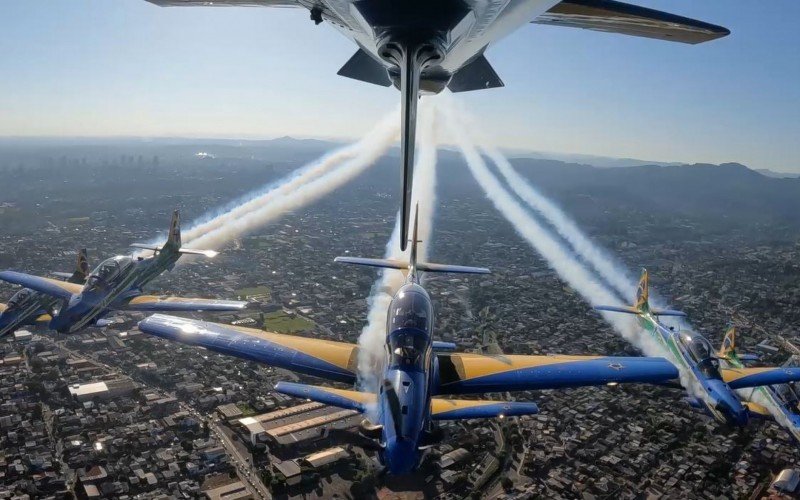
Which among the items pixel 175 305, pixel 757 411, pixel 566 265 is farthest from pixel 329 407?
pixel 566 265

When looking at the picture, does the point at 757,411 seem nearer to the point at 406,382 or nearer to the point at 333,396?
the point at 406,382

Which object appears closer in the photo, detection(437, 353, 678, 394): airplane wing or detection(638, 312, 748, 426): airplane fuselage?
detection(437, 353, 678, 394): airplane wing

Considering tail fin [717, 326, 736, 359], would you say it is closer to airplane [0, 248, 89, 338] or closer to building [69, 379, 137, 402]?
building [69, 379, 137, 402]

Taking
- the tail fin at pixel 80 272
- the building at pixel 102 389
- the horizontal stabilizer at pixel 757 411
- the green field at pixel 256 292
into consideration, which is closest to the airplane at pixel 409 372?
the horizontal stabilizer at pixel 757 411

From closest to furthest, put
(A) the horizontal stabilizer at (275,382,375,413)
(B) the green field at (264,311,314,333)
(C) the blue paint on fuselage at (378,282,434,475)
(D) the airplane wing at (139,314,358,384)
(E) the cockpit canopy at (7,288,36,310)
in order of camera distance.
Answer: (C) the blue paint on fuselage at (378,282,434,475) < (A) the horizontal stabilizer at (275,382,375,413) < (D) the airplane wing at (139,314,358,384) < (E) the cockpit canopy at (7,288,36,310) < (B) the green field at (264,311,314,333)

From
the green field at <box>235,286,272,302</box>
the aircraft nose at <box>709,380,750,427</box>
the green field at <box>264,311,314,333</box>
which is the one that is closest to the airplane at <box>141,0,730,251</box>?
the aircraft nose at <box>709,380,750,427</box>

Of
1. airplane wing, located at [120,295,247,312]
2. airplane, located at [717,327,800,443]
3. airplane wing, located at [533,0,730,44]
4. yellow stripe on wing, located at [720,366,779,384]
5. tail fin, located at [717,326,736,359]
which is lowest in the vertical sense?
airplane, located at [717,327,800,443]
